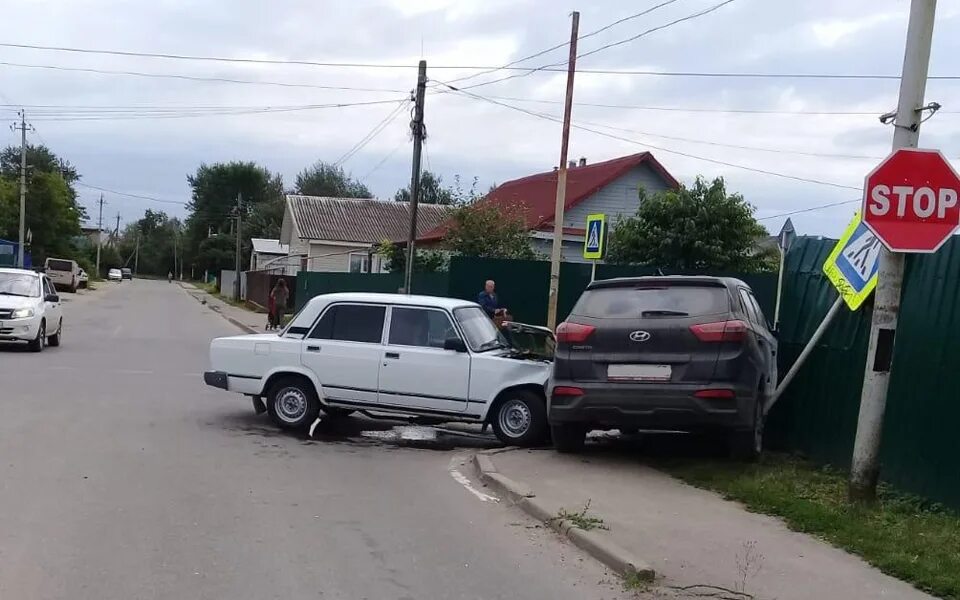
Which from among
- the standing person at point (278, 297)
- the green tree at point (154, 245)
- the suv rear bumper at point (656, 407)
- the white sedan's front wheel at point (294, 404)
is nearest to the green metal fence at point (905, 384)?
the suv rear bumper at point (656, 407)

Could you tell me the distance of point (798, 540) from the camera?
6.53 m

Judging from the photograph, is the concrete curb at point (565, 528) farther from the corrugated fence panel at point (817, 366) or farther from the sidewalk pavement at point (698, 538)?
the corrugated fence panel at point (817, 366)

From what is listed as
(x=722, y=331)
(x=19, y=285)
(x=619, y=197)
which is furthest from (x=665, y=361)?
(x=619, y=197)

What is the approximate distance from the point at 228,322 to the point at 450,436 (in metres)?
26.5

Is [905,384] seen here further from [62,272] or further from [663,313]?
[62,272]

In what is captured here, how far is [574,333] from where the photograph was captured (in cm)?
881

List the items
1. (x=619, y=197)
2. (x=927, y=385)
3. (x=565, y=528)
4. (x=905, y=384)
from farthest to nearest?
(x=619, y=197) → (x=905, y=384) → (x=927, y=385) → (x=565, y=528)

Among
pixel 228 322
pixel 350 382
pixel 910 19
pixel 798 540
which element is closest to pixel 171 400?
pixel 350 382

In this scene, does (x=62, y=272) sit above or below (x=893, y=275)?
below

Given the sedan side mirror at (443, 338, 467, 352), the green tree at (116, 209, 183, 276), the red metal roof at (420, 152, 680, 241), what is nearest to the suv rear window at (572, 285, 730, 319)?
the sedan side mirror at (443, 338, 467, 352)

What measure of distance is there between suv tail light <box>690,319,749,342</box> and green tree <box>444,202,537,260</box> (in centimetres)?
1575

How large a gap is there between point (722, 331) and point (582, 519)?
240cm

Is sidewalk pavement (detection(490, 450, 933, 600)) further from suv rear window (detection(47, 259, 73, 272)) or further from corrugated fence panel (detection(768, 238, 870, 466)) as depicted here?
suv rear window (detection(47, 259, 73, 272))

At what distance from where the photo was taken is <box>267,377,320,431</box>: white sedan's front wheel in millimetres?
10781
